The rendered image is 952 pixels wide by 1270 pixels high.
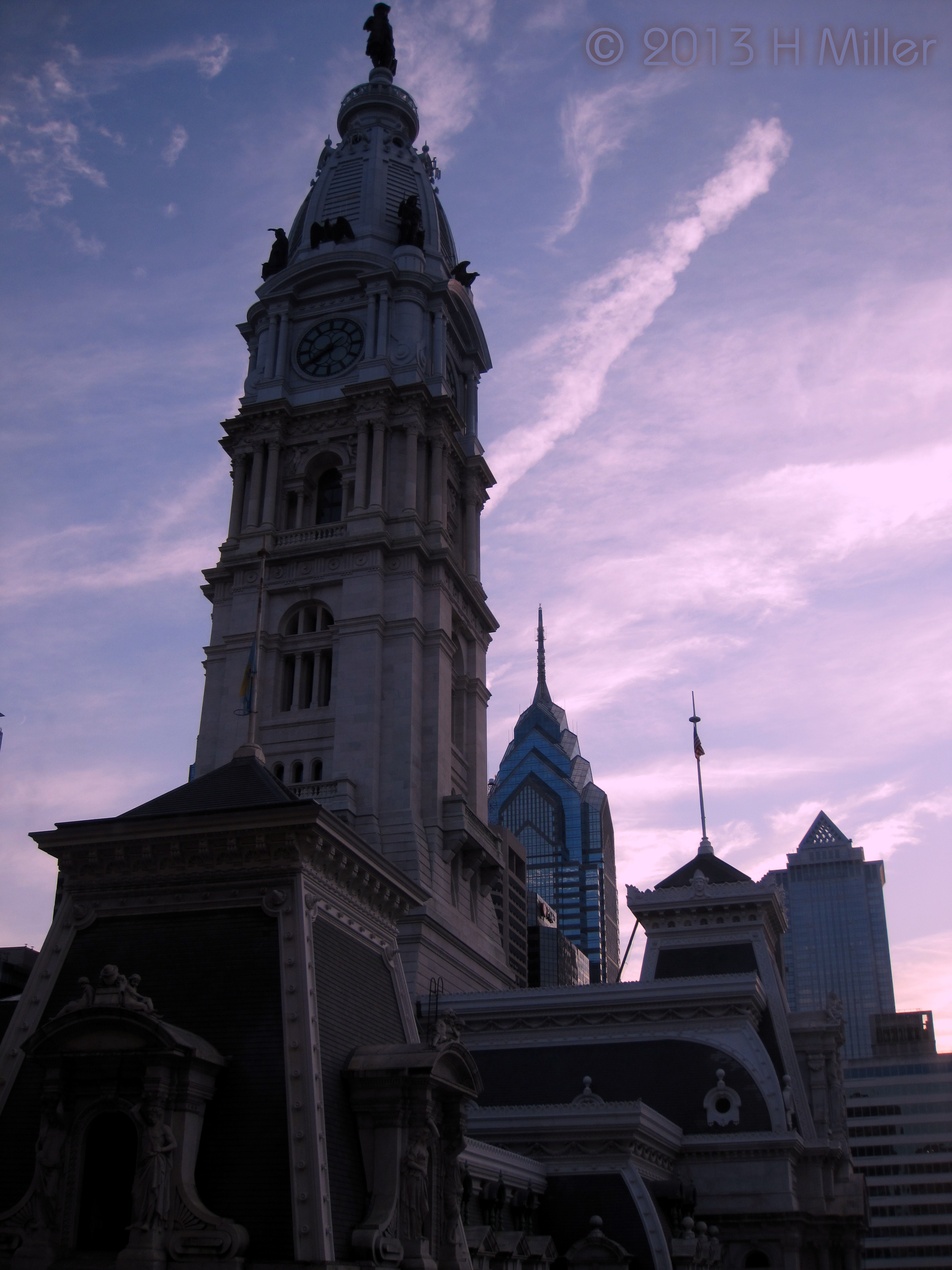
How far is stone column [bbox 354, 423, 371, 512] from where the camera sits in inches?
2505

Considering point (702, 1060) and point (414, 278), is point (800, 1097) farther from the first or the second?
point (414, 278)

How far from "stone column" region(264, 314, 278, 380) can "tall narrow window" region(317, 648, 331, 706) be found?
684 inches

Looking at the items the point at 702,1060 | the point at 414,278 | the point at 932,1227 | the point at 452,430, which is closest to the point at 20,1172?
the point at 702,1060

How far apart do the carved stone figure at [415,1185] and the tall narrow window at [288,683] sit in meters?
40.5

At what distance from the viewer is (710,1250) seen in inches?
1487

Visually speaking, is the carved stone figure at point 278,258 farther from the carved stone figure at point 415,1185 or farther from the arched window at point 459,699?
the carved stone figure at point 415,1185

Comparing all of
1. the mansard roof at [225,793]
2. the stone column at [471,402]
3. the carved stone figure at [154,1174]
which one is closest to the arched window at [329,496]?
the stone column at [471,402]

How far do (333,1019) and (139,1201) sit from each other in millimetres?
4376

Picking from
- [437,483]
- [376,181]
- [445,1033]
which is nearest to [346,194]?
[376,181]

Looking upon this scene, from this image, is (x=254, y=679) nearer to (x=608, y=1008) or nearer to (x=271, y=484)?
(x=608, y=1008)

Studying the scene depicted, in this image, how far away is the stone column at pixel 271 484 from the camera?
212 ft

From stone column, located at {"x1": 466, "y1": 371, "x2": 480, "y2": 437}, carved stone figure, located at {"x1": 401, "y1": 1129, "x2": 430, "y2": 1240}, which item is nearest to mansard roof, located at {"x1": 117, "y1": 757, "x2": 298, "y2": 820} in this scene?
carved stone figure, located at {"x1": 401, "y1": 1129, "x2": 430, "y2": 1240}

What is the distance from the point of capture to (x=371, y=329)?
68250 millimetres

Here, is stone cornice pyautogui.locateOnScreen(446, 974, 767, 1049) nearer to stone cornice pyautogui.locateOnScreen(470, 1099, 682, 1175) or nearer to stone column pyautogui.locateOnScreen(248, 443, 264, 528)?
stone cornice pyautogui.locateOnScreen(470, 1099, 682, 1175)
